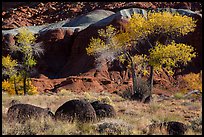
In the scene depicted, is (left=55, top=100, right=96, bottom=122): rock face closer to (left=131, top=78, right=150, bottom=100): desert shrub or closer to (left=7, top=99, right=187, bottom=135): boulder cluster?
(left=7, top=99, right=187, bottom=135): boulder cluster

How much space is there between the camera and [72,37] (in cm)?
5856

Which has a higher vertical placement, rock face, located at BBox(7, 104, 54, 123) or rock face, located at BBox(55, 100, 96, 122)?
rock face, located at BBox(7, 104, 54, 123)

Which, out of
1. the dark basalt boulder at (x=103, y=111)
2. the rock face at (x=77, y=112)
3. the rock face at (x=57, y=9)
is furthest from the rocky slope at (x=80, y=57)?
the rock face at (x=77, y=112)

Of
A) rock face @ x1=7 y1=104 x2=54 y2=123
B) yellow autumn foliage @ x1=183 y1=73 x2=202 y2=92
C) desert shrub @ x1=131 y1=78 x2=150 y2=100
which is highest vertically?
rock face @ x1=7 y1=104 x2=54 y2=123

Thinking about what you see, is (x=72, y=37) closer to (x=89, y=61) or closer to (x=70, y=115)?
(x=89, y=61)

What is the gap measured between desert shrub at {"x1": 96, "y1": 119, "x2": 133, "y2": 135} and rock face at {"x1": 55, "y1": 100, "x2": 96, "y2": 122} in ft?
3.65

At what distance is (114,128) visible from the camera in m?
10.5

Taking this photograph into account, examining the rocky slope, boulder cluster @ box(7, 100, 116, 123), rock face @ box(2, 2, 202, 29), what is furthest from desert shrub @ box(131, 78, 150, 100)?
rock face @ box(2, 2, 202, 29)

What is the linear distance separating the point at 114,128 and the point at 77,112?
1.90m

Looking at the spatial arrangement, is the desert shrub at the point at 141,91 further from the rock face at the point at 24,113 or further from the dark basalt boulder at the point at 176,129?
the dark basalt boulder at the point at 176,129

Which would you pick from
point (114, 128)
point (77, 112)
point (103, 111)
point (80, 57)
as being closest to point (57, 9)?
point (80, 57)

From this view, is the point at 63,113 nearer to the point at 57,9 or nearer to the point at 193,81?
the point at 193,81

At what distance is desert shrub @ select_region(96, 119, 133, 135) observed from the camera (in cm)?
1027

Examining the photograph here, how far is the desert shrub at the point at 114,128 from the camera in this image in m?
10.3
